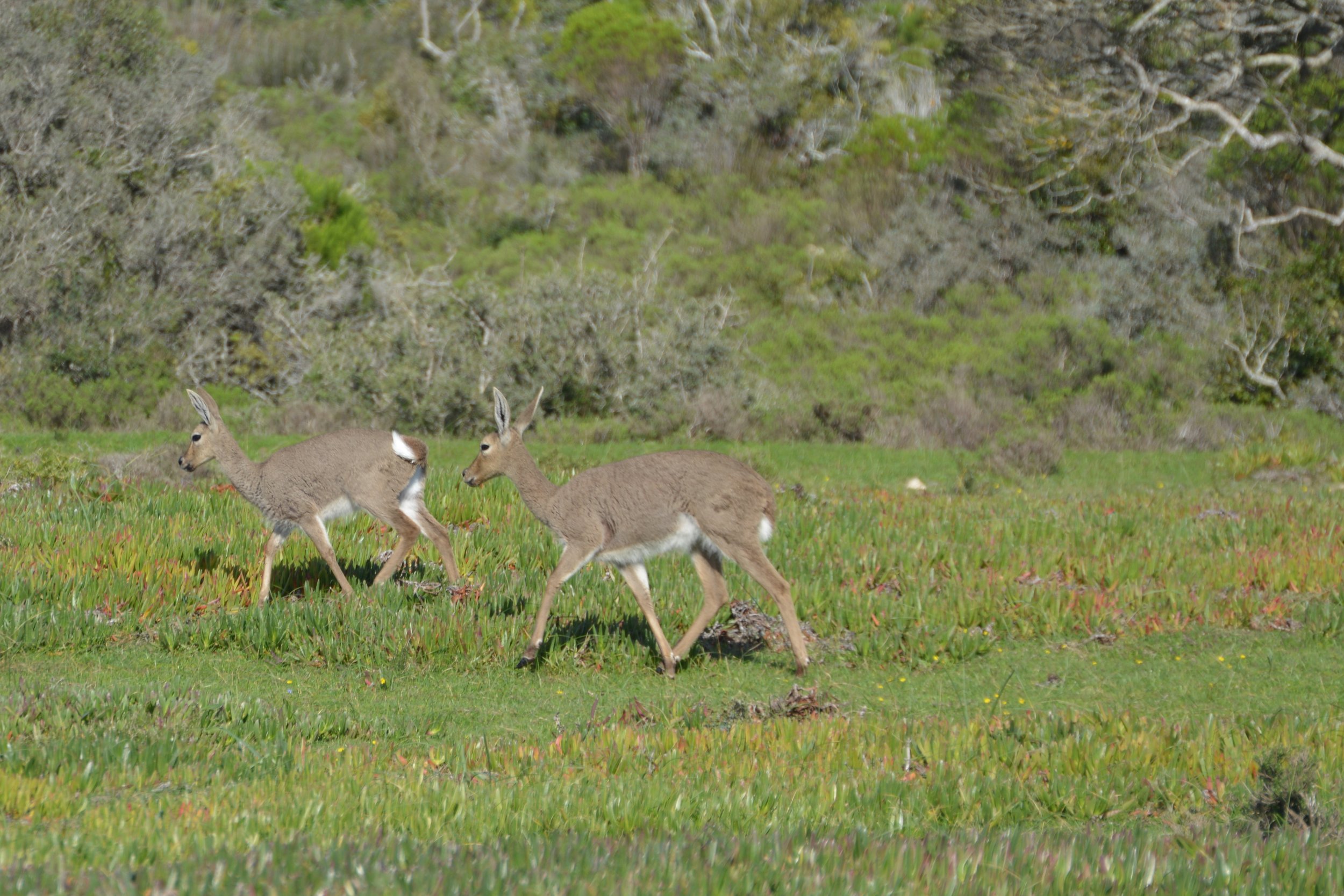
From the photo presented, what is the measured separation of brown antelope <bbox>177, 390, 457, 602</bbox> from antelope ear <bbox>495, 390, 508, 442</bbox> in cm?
84

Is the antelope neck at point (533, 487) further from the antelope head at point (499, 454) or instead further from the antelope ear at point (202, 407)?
the antelope ear at point (202, 407)

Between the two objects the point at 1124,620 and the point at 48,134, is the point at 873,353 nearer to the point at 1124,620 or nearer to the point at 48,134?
the point at 48,134

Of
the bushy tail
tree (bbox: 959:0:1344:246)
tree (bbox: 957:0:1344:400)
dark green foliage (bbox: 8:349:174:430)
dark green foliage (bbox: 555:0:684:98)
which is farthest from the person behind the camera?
dark green foliage (bbox: 555:0:684:98)

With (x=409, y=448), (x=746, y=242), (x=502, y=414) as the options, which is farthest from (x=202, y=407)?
(x=746, y=242)

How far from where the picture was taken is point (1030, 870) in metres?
4.96

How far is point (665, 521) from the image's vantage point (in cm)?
905

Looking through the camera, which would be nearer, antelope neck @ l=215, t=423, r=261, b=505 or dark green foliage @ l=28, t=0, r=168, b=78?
antelope neck @ l=215, t=423, r=261, b=505

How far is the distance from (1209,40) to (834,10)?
69.4 ft

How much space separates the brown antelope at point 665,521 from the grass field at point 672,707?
1.79 feet

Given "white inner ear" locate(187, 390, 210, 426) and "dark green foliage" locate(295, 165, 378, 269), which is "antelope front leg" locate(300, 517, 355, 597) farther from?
"dark green foliage" locate(295, 165, 378, 269)

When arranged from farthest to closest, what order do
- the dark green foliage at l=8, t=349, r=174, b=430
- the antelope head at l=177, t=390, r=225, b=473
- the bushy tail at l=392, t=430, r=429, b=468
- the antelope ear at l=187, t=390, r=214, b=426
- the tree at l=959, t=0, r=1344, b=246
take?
the tree at l=959, t=0, r=1344, b=246, the dark green foliage at l=8, t=349, r=174, b=430, the antelope head at l=177, t=390, r=225, b=473, the antelope ear at l=187, t=390, r=214, b=426, the bushy tail at l=392, t=430, r=429, b=468

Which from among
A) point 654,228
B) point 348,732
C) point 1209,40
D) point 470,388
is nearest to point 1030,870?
point 348,732

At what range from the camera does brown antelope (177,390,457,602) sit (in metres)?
10.6

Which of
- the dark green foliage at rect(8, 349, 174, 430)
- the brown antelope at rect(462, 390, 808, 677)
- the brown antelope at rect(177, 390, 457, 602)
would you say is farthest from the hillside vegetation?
the brown antelope at rect(462, 390, 808, 677)
